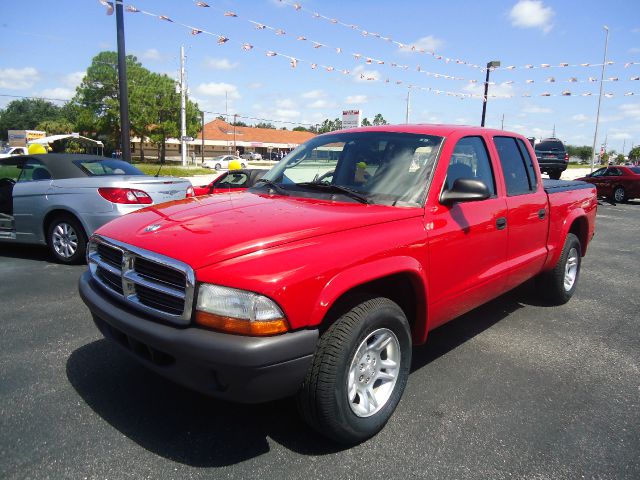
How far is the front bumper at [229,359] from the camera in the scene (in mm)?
2045

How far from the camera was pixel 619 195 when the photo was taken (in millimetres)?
18547

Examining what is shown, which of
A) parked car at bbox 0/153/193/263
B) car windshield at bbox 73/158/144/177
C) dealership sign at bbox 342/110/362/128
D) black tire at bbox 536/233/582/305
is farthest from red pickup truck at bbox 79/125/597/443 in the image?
dealership sign at bbox 342/110/362/128

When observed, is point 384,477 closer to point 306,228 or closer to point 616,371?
point 306,228

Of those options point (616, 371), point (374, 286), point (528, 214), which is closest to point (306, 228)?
point (374, 286)

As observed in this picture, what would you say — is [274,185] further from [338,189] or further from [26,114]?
[26,114]

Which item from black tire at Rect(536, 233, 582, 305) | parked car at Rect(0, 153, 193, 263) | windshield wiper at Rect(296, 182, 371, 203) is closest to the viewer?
windshield wiper at Rect(296, 182, 371, 203)

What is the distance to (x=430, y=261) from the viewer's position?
2.88 m

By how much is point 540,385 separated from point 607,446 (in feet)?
→ 2.32

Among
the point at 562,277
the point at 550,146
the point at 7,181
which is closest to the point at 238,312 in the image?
the point at 562,277

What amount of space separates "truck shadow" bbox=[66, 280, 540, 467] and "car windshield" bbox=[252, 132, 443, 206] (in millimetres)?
1374

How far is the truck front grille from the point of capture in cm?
218

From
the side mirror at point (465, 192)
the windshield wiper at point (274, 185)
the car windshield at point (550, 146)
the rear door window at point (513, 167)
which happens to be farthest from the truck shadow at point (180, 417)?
the car windshield at point (550, 146)

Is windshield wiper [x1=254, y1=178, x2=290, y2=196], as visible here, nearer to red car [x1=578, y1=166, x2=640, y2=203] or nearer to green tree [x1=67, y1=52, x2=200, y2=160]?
red car [x1=578, y1=166, x2=640, y2=203]

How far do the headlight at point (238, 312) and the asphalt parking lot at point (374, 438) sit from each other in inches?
30.1
